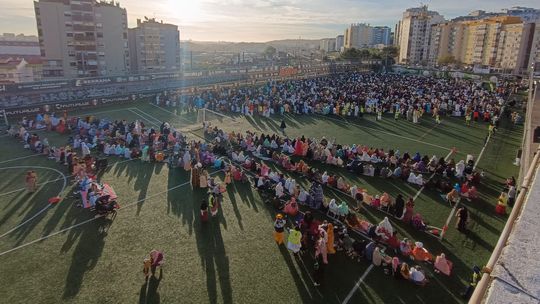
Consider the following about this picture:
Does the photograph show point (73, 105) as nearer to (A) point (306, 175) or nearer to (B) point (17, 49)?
(A) point (306, 175)

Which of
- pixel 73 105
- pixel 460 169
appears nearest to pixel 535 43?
pixel 460 169

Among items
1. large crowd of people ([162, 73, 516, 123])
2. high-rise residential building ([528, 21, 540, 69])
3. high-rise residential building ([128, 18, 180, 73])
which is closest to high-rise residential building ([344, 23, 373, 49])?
high-rise residential building ([528, 21, 540, 69])

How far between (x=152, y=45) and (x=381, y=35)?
16195 cm

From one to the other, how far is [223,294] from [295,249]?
223 centimetres

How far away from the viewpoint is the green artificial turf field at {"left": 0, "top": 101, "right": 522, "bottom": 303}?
26.5 ft

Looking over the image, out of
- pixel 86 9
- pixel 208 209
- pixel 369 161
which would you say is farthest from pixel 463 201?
pixel 86 9

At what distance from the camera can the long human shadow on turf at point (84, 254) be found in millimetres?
8211

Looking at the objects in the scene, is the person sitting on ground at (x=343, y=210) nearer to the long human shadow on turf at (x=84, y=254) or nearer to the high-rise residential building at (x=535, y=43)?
the long human shadow on turf at (x=84, y=254)

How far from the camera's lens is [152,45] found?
59250 mm

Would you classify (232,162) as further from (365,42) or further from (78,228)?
(365,42)

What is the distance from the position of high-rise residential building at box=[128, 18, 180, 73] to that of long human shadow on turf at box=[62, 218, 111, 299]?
2065 inches

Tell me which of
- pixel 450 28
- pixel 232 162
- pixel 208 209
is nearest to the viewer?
pixel 208 209

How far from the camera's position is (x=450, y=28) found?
9575cm

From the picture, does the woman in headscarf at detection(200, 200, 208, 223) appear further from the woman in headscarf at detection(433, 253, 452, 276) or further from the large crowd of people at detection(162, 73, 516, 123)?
the large crowd of people at detection(162, 73, 516, 123)
